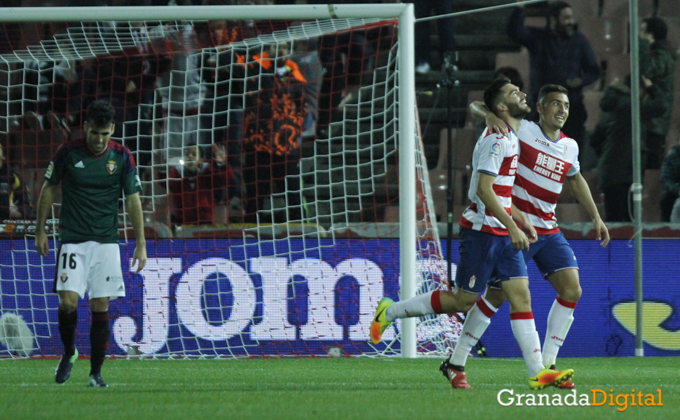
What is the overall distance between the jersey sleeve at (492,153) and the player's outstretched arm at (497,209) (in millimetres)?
39

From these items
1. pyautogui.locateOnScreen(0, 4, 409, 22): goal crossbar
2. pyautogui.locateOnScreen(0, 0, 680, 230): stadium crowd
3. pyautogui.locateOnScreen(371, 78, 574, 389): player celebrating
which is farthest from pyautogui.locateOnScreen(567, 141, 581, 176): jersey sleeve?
pyautogui.locateOnScreen(0, 0, 680, 230): stadium crowd

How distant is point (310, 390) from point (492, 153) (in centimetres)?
165

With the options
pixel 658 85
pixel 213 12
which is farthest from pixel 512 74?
pixel 213 12

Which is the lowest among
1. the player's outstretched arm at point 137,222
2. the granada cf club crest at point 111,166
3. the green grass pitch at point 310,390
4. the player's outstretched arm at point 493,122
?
the green grass pitch at point 310,390

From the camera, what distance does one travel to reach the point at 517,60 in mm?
11320

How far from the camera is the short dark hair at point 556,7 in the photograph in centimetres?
1098

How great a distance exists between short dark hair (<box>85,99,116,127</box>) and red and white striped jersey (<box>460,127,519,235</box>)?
2.07 metres

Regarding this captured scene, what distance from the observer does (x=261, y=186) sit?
9148 millimetres

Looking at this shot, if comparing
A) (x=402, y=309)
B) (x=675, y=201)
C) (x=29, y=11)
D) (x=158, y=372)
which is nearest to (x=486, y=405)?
(x=402, y=309)

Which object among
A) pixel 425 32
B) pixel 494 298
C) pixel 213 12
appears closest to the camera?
pixel 494 298

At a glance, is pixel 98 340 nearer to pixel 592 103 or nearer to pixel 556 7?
pixel 592 103

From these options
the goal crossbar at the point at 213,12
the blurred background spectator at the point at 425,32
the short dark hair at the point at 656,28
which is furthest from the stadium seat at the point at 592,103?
the goal crossbar at the point at 213,12

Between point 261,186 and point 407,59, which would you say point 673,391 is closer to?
point 407,59

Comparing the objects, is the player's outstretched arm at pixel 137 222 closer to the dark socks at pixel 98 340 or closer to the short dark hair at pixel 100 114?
the dark socks at pixel 98 340
